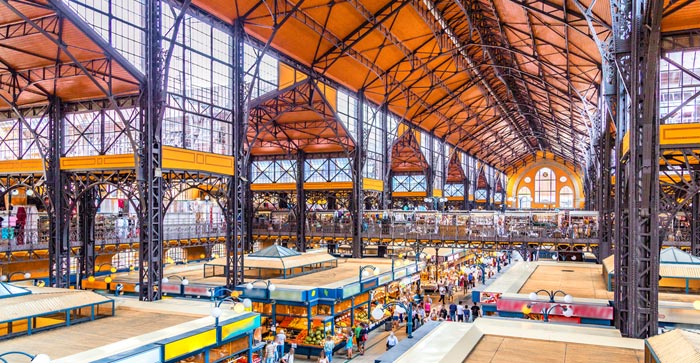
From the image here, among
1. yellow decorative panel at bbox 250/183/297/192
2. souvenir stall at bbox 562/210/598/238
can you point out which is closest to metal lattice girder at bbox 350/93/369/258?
yellow decorative panel at bbox 250/183/297/192

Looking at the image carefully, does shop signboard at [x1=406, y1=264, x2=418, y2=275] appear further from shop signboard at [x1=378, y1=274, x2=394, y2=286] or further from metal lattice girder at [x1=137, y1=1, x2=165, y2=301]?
metal lattice girder at [x1=137, y1=1, x2=165, y2=301]

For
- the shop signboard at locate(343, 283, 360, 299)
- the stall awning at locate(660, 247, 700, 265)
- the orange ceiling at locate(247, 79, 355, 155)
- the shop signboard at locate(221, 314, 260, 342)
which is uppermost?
the orange ceiling at locate(247, 79, 355, 155)

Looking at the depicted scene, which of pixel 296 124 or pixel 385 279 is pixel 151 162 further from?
pixel 296 124

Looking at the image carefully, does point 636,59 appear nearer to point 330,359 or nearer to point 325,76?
point 330,359

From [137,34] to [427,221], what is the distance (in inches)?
1095

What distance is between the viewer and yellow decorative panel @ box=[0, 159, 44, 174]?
26.0 m

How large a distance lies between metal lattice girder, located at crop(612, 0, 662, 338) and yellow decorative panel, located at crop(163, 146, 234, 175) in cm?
1559

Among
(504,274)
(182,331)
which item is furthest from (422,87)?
(182,331)

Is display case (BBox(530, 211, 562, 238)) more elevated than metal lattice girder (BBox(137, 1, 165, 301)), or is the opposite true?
metal lattice girder (BBox(137, 1, 165, 301))

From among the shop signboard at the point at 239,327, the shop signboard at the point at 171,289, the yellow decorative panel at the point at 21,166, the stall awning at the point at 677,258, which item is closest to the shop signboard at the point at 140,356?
the shop signboard at the point at 239,327

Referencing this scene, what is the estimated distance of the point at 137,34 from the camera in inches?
795

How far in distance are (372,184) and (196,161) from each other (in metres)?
19.2

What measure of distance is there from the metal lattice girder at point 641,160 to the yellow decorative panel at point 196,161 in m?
15.6


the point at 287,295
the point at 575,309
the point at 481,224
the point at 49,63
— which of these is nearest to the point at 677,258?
the point at 575,309
